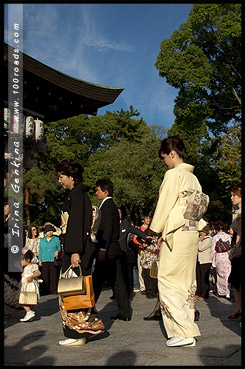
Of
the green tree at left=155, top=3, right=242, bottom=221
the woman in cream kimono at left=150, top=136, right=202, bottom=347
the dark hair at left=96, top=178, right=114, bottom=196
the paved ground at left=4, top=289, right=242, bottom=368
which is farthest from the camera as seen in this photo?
the green tree at left=155, top=3, right=242, bottom=221

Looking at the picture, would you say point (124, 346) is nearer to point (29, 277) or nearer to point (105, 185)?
point (105, 185)

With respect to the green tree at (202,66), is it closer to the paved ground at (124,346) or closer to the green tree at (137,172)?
the green tree at (137,172)

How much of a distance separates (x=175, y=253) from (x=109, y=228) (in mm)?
1982

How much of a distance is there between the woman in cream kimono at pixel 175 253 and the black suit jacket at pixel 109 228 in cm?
172

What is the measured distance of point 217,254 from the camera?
918 centimetres

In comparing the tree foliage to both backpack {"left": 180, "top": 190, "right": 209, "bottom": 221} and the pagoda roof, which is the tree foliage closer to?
the pagoda roof

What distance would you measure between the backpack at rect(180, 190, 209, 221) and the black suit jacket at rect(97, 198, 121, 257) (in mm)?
1870

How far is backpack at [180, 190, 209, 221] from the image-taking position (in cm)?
430

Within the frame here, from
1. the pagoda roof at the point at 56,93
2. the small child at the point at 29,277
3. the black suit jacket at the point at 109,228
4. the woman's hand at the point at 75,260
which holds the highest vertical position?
the pagoda roof at the point at 56,93

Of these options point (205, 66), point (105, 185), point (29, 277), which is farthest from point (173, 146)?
point (205, 66)

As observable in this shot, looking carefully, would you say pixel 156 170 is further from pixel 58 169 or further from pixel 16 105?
pixel 58 169

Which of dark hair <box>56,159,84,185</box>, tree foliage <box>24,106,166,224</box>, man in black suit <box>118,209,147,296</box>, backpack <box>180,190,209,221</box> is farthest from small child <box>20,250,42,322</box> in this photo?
tree foliage <box>24,106,166,224</box>

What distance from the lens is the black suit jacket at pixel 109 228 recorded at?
6020mm

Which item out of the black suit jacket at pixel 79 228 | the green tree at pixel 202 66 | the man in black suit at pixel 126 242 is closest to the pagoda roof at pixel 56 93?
the man in black suit at pixel 126 242
